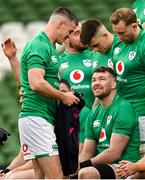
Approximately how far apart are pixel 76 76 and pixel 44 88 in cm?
166

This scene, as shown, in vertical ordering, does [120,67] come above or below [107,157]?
above

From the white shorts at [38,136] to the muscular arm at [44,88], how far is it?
0.84ft

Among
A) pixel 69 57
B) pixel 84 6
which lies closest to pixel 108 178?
pixel 69 57

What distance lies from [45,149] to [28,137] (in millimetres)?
167

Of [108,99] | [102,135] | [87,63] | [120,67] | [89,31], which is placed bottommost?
[102,135]

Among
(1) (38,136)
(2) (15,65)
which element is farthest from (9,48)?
(1) (38,136)

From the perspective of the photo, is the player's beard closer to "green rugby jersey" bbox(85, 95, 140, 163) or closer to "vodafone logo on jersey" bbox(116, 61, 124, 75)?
"green rugby jersey" bbox(85, 95, 140, 163)

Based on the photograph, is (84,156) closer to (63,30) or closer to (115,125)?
(115,125)

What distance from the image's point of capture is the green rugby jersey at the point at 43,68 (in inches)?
317

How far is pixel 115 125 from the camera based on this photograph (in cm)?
850

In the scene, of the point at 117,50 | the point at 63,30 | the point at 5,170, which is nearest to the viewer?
the point at 63,30

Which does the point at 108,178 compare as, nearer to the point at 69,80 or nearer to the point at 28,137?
the point at 28,137

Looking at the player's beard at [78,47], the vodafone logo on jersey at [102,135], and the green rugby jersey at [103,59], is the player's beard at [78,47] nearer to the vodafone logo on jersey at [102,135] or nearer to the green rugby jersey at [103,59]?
the green rugby jersey at [103,59]

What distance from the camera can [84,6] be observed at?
1130 cm
